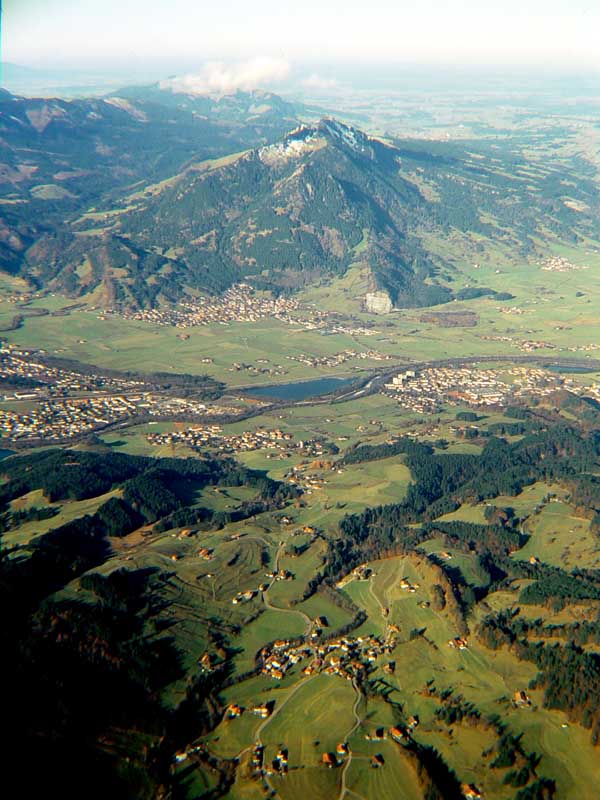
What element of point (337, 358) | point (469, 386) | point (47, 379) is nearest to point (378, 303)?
point (337, 358)

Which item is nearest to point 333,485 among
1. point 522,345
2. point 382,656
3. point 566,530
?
point 566,530

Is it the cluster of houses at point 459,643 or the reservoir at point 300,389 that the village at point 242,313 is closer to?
the reservoir at point 300,389

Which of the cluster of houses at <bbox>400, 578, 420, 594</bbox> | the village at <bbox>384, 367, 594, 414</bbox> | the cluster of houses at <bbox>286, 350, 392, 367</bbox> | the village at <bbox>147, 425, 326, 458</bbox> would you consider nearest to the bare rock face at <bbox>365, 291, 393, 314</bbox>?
the cluster of houses at <bbox>286, 350, 392, 367</bbox>

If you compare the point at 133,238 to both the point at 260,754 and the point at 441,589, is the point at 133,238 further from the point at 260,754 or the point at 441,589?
the point at 260,754

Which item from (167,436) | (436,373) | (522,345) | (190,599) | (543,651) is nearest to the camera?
(543,651)

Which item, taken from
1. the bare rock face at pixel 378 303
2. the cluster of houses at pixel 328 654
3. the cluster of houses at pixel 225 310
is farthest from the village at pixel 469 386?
the cluster of houses at pixel 328 654

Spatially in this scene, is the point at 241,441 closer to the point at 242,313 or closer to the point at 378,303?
the point at 242,313
